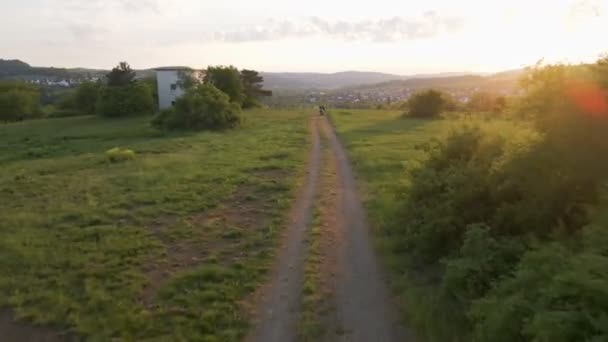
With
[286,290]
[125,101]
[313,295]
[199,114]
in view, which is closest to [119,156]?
[199,114]

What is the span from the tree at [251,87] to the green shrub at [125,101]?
44.8 ft

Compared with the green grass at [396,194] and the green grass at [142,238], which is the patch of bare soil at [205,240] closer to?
the green grass at [142,238]

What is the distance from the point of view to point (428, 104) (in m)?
51.8

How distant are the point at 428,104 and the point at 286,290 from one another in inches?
1806

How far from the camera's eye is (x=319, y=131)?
3678 cm

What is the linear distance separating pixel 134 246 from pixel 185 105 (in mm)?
29951

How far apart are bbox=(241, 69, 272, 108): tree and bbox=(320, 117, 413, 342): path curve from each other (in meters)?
52.9

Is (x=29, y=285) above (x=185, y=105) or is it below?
below

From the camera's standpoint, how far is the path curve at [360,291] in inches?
298

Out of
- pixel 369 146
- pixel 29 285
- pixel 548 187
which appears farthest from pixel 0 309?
pixel 369 146

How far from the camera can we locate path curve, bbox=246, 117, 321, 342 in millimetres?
7652

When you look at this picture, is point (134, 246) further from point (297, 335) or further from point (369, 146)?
point (369, 146)

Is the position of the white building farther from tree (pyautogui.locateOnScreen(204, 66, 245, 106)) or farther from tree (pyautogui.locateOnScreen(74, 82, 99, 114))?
tree (pyautogui.locateOnScreen(74, 82, 99, 114))

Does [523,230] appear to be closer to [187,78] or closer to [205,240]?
[205,240]
